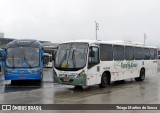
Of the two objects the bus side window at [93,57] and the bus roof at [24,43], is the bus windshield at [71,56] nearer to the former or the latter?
the bus side window at [93,57]

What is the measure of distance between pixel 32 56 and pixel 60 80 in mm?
4474

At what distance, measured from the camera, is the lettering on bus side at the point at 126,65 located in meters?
18.6

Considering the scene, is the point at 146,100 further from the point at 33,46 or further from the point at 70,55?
the point at 33,46

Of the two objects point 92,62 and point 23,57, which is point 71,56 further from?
point 23,57

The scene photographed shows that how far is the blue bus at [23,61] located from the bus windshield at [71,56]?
3204mm

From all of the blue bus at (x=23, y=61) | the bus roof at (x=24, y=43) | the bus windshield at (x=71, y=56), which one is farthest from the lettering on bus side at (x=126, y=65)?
the bus roof at (x=24, y=43)

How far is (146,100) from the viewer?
12.5m

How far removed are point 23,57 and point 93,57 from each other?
218 inches

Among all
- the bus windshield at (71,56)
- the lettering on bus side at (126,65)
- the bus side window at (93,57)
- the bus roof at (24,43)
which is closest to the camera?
the bus windshield at (71,56)

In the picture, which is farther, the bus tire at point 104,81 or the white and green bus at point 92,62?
the bus tire at point 104,81

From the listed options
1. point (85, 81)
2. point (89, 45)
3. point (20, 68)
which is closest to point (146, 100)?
point (85, 81)

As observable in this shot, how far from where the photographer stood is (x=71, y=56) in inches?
625

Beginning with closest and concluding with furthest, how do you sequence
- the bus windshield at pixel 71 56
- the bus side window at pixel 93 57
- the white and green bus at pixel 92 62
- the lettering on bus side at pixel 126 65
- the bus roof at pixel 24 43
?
the white and green bus at pixel 92 62, the bus windshield at pixel 71 56, the bus side window at pixel 93 57, the lettering on bus side at pixel 126 65, the bus roof at pixel 24 43

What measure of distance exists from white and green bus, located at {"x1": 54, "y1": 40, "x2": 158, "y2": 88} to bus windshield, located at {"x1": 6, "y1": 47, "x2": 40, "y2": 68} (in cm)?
343
